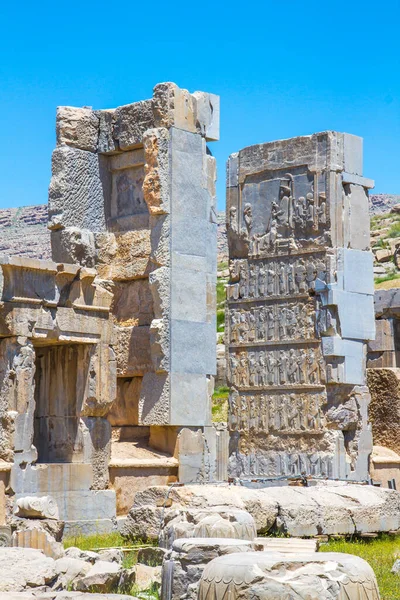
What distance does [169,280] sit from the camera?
14.5 metres

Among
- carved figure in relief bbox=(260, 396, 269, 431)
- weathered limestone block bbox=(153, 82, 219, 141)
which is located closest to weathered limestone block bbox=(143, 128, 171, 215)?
weathered limestone block bbox=(153, 82, 219, 141)

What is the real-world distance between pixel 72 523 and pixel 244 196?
376 inches

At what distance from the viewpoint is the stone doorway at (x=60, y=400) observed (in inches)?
542

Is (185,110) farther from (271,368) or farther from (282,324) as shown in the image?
(271,368)

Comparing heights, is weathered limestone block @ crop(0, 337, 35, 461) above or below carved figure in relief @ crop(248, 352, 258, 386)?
below

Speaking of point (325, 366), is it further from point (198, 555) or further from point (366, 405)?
point (198, 555)

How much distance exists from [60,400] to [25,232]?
61.1 metres

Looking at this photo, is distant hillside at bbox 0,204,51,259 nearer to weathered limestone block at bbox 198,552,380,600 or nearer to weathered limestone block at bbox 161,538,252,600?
weathered limestone block at bbox 161,538,252,600

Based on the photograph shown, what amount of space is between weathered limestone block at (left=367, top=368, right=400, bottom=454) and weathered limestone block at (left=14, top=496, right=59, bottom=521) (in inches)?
392

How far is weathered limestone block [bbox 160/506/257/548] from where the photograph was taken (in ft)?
32.6

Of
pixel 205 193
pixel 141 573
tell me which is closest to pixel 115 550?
pixel 141 573

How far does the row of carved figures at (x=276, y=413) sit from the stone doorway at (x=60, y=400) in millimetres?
6627

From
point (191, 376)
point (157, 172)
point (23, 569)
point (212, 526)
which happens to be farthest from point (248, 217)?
point (23, 569)

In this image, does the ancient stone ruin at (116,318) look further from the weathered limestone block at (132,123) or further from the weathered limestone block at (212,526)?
the weathered limestone block at (212,526)
